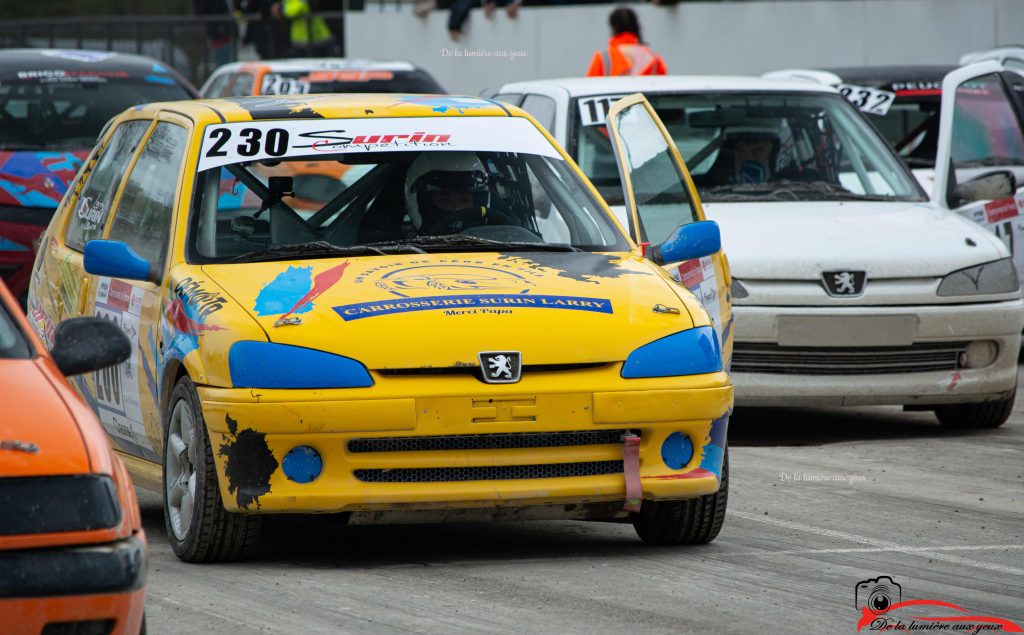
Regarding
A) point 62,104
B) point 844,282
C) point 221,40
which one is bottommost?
point 221,40

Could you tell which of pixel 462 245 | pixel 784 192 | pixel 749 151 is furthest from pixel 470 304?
pixel 749 151

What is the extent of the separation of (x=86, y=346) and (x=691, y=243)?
3.03 metres

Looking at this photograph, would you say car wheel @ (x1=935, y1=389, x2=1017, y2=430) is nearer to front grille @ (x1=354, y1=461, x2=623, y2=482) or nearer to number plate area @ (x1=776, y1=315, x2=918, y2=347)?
number plate area @ (x1=776, y1=315, x2=918, y2=347)

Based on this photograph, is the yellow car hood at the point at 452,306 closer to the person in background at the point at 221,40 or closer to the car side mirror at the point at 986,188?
the car side mirror at the point at 986,188

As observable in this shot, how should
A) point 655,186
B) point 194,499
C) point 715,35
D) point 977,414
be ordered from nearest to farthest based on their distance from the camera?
point 194,499, point 655,186, point 977,414, point 715,35

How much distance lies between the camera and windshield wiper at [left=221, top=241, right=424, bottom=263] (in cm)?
699

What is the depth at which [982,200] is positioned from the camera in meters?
11.0

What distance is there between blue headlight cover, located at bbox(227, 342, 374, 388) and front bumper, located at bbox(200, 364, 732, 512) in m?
0.03

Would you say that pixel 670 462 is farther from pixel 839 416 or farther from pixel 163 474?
pixel 839 416

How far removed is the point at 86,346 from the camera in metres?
4.96

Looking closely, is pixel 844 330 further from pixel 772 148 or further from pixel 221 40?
pixel 221 40

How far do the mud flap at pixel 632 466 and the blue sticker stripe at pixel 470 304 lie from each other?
1.45 feet

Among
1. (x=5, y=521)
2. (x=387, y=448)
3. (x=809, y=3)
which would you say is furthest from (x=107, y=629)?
(x=809, y=3)

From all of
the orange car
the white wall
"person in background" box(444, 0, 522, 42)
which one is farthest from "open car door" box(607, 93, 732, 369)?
"person in background" box(444, 0, 522, 42)
